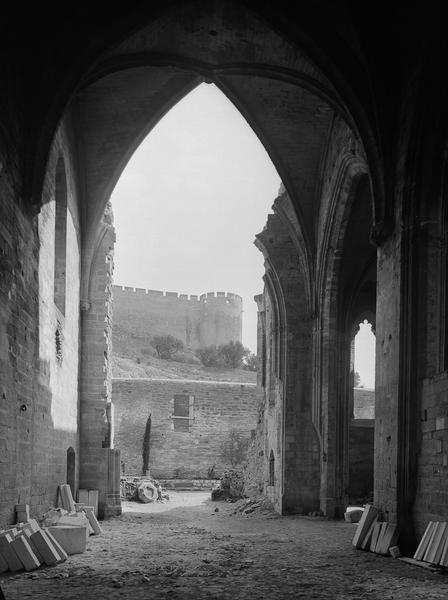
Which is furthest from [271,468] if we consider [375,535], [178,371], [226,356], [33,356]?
[226,356]

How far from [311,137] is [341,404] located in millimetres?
4935

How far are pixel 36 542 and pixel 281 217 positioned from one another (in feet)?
29.3

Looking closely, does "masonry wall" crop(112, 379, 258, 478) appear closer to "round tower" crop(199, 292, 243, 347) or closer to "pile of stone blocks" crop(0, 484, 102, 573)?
"pile of stone blocks" crop(0, 484, 102, 573)

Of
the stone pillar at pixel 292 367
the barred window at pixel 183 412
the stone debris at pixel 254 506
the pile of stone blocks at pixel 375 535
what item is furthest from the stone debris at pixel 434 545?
the barred window at pixel 183 412

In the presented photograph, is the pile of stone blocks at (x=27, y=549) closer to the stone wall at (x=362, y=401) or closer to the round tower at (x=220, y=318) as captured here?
the stone wall at (x=362, y=401)

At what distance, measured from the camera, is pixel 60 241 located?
38.2 feet

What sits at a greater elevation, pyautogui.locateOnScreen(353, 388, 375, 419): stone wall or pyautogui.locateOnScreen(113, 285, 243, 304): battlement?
pyautogui.locateOnScreen(113, 285, 243, 304): battlement

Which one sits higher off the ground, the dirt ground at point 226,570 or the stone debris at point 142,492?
the dirt ground at point 226,570

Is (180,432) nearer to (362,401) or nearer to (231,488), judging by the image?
(362,401)

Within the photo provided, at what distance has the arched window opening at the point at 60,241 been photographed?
1164cm

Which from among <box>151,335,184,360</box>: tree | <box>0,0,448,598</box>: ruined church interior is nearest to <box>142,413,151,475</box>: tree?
<box>0,0,448,598</box>: ruined church interior

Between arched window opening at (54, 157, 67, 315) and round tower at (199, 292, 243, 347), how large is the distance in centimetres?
4724

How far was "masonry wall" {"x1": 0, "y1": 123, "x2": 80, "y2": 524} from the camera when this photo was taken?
7.84m

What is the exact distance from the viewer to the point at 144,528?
11.4 m
